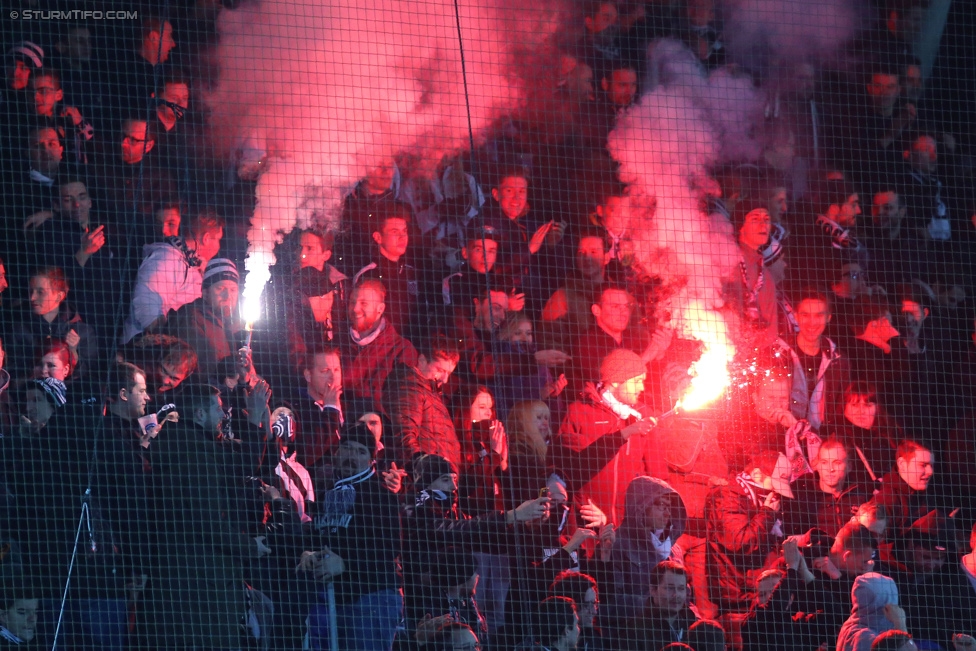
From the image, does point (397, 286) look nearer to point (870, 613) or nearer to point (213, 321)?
point (213, 321)

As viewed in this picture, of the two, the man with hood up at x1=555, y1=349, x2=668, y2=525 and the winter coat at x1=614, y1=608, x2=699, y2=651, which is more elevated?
the man with hood up at x1=555, y1=349, x2=668, y2=525

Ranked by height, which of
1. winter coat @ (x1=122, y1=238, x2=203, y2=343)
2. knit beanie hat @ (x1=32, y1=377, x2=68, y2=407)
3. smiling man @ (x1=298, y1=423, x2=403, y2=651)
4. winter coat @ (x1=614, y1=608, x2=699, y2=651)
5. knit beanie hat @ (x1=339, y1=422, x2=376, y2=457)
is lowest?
winter coat @ (x1=614, y1=608, x2=699, y2=651)

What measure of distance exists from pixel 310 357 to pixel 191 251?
1.80 ft

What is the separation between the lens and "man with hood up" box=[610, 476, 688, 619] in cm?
403

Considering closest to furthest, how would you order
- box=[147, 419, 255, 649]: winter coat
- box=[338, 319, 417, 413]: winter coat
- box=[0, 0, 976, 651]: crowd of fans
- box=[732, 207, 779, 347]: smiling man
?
box=[147, 419, 255, 649]: winter coat, box=[0, 0, 976, 651]: crowd of fans, box=[338, 319, 417, 413]: winter coat, box=[732, 207, 779, 347]: smiling man

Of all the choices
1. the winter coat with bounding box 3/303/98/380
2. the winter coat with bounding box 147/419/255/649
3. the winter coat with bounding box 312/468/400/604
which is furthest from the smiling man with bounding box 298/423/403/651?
the winter coat with bounding box 3/303/98/380

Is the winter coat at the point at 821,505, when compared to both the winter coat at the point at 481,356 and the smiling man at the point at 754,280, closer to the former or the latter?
the smiling man at the point at 754,280

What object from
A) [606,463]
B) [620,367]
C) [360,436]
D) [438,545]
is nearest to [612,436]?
[606,463]

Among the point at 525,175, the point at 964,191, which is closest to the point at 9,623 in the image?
the point at 525,175

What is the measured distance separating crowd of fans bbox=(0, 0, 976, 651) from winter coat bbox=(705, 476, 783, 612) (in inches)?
0.4

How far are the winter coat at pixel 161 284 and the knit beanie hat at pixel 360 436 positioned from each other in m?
0.70

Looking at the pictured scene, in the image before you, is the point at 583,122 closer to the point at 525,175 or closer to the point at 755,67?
the point at 525,175

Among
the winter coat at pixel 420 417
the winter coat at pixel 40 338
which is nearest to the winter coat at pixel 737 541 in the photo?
the winter coat at pixel 420 417

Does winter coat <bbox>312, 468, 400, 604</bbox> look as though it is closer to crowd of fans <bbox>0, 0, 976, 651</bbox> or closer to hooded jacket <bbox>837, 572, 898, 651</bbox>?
crowd of fans <bbox>0, 0, 976, 651</bbox>
